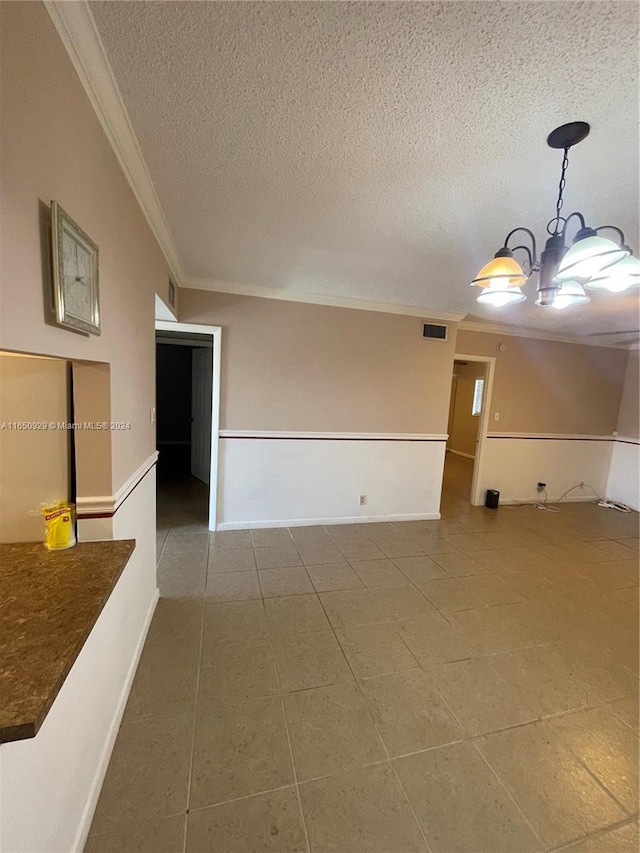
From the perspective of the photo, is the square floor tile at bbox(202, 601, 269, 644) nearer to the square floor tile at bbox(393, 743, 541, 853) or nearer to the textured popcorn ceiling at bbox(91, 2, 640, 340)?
the square floor tile at bbox(393, 743, 541, 853)

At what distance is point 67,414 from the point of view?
134cm

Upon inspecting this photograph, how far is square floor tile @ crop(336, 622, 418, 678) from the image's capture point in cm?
191

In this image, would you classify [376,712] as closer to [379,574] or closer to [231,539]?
[379,574]

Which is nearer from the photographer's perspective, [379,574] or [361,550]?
[379,574]

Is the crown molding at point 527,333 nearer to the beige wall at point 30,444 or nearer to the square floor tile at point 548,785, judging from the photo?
the square floor tile at point 548,785

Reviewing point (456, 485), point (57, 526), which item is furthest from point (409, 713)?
point (456, 485)

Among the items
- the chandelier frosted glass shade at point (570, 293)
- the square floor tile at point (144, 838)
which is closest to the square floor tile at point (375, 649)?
the square floor tile at point (144, 838)

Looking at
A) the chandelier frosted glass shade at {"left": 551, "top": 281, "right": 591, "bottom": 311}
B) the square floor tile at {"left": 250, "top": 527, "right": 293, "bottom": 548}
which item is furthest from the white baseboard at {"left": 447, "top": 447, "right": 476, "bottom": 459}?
the chandelier frosted glass shade at {"left": 551, "top": 281, "right": 591, "bottom": 311}

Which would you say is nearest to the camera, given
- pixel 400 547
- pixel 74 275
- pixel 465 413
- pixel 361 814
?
pixel 74 275

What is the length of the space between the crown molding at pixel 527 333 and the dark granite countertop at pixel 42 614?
435cm

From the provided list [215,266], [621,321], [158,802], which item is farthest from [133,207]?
[621,321]

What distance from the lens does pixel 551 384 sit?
4.87 m

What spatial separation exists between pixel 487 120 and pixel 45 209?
140cm

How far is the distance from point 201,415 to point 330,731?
4029mm
